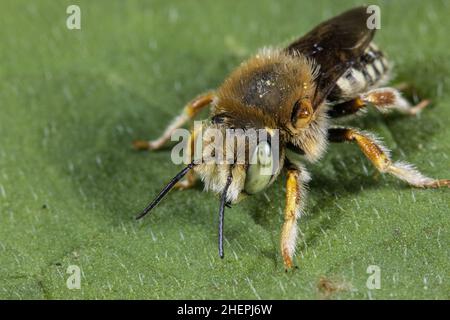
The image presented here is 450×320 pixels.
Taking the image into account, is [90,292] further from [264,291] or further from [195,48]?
[195,48]

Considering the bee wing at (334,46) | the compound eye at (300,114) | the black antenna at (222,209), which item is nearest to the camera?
the black antenna at (222,209)

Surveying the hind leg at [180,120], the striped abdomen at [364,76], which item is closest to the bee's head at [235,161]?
the striped abdomen at [364,76]

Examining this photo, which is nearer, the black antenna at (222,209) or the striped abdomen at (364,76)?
the black antenna at (222,209)

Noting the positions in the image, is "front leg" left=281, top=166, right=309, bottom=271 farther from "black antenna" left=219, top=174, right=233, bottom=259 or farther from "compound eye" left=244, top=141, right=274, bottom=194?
"black antenna" left=219, top=174, right=233, bottom=259

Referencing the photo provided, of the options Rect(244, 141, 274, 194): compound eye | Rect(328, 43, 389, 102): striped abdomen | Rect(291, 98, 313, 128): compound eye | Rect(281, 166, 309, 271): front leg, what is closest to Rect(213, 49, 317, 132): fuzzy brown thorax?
Rect(291, 98, 313, 128): compound eye

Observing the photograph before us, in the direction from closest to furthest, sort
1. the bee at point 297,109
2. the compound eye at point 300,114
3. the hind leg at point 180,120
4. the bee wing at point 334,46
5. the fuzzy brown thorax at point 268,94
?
the bee at point 297,109, the fuzzy brown thorax at point 268,94, the compound eye at point 300,114, the bee wing at point 334,46, the hind leg at point 180,120

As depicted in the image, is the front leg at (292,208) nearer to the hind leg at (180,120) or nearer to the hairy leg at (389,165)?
the hairy leg at (389,165)

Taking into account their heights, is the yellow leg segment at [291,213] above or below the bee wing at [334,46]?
below

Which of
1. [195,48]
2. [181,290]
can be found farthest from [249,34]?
[181,290]

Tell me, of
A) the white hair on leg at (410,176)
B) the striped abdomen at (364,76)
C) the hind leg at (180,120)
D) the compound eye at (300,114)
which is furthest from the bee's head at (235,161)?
the hind leg at (180,120)

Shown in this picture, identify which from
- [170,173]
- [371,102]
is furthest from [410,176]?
[170,173]

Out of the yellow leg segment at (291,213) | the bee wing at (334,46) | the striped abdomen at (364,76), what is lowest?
the yellow leg segment at (291,213)
